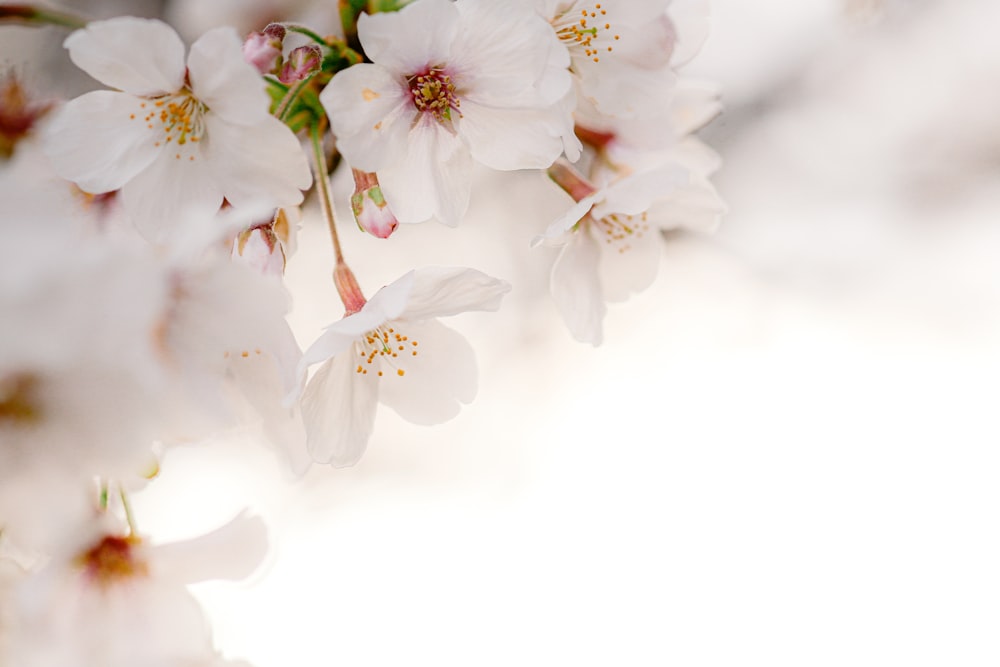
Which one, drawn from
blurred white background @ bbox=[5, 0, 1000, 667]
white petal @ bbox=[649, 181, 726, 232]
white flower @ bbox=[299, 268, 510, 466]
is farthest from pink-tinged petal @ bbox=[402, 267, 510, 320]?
blurred white background @ bbox=[5, 0, 1000, 667]

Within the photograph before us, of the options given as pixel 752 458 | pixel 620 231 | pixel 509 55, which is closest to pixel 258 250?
pixel 509 55

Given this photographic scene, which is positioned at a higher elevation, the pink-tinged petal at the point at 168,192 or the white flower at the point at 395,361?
the pink-tinged petal at the point at 168,192

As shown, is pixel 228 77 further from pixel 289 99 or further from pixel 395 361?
pixel 395 361

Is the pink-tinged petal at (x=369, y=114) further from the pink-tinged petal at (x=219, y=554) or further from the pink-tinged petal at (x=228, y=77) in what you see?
the pink-tinged petal at (x=219, y=554)

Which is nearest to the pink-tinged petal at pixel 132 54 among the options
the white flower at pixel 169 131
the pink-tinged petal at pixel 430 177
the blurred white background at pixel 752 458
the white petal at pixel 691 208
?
the white flower at pixel 169 131

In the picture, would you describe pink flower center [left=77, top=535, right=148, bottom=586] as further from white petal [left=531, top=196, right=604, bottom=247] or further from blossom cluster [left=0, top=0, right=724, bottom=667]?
white petal [left=531, top=196, right=604, bottom=247]
